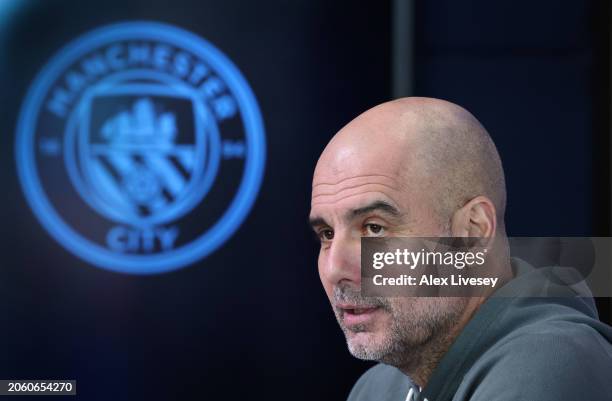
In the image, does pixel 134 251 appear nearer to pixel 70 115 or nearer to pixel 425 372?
pixel 70 115

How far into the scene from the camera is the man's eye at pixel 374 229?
1542 mm

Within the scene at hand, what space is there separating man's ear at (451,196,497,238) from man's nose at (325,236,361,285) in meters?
0.20

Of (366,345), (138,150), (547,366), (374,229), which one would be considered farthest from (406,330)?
(138,150)

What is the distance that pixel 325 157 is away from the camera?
5.34 feet

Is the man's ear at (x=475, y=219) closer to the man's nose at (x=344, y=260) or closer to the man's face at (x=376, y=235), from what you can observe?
the man's face at (x=376, y=235)

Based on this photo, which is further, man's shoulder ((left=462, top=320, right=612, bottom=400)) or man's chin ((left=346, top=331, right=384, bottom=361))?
man's chin ((left=346, top=331, right=384, bottom=361))

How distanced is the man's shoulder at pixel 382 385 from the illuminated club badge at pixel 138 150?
1.37m

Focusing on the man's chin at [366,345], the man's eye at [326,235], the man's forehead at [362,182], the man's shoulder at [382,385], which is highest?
the man's forehead at [362,182]

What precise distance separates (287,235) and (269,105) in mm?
523

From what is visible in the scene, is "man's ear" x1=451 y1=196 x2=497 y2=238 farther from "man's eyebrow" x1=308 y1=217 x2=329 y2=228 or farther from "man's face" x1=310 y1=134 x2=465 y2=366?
"man's eyebrow" x1=308 y1=217 x2=329 y2=228

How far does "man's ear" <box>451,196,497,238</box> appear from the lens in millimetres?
1546

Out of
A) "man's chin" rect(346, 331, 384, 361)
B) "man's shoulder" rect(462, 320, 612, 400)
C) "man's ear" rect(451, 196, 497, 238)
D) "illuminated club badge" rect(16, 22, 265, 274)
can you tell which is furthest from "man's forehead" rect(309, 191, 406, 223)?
"illuminated club badge" rect(16, 22, 265, 274)

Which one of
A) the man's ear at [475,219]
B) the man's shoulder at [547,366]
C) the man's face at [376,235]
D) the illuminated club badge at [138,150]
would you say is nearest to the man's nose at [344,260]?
the man's face at [376,235]

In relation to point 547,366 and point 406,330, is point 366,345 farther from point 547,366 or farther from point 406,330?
point 547,366
